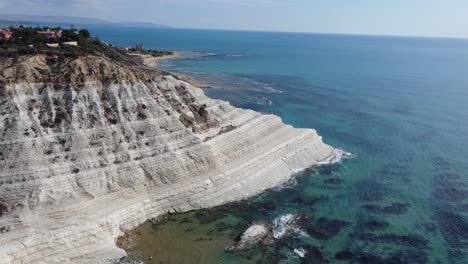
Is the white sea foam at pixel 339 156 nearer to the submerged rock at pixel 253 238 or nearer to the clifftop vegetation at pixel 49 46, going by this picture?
the submerged rock at pixel 253 238

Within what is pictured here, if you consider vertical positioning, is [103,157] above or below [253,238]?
above

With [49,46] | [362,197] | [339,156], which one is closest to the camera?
[362,197]

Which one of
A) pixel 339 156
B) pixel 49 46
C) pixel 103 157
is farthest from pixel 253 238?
pixel 49 46

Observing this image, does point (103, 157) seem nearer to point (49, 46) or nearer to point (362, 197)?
point (49, 46)

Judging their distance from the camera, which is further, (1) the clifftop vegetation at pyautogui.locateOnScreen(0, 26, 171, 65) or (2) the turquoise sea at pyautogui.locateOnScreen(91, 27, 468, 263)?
(1) the clifftop vegetation at pyautogui.locateOnScreen(0, 26, 171, 65)

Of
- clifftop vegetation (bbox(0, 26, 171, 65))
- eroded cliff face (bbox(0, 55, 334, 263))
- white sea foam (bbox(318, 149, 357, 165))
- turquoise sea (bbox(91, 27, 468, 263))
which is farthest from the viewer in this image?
white sea foam (bbox(318, 149, 357, 165))

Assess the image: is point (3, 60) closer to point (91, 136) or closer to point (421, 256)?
point (91, 136)

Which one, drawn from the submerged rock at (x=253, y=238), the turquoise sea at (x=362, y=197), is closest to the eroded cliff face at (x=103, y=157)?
the turquoise sea at (x=362, y=197)

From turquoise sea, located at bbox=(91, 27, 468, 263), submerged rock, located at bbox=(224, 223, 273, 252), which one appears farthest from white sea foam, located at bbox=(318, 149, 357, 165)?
submerged rock, located at bbox=(224, 223, 273, 252)

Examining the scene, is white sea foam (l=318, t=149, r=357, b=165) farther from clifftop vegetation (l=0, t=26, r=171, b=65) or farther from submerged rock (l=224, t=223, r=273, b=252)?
clifftop vegetation (l=0, t=26, r=171, b=65)
